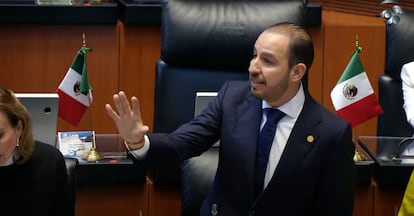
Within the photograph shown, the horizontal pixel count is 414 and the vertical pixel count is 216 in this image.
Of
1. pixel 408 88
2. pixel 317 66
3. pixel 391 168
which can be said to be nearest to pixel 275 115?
pixel 391 168

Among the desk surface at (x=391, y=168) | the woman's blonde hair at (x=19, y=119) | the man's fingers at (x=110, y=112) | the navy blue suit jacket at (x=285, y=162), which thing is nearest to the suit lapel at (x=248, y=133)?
the navy blue suit jacket at (x=285, y=162)

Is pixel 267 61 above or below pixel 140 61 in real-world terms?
above

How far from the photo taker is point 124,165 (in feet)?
10.5

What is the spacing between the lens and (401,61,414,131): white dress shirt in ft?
12.1

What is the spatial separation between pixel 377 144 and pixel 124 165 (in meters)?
1.04

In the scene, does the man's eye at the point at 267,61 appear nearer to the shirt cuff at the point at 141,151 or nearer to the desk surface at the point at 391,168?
the shirt cuff at the point at 141,151

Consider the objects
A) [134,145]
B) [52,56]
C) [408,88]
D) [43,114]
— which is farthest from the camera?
[52,56]

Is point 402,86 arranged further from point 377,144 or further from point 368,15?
point 368,15

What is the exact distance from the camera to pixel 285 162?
102 inches

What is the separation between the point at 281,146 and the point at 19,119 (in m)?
0.78

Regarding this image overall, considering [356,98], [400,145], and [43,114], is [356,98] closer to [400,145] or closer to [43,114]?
[400,145]

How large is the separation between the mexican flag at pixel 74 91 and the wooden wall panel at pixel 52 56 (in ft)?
2.93

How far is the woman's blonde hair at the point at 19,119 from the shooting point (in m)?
2.54

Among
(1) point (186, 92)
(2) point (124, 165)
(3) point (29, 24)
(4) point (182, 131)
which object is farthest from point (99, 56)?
(4) point (182, 131)
